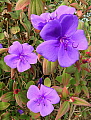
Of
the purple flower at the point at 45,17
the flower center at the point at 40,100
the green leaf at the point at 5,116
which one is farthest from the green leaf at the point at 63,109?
the green leaf at the point at 5,116

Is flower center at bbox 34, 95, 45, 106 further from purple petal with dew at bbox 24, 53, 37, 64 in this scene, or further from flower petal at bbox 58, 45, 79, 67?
flower petal at bbox 58, 45, 79, 67

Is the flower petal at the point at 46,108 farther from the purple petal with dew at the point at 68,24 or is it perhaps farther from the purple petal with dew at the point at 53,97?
the purple petal with dew at the point at 68,24

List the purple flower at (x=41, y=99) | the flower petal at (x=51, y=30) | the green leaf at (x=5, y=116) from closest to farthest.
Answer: the flower petal at (x=51, y=30)
the purple flower at (x=41, y=99)
the green leaf at (x=5, y=116)

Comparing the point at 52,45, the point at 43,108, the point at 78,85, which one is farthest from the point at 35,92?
the point at 52,45

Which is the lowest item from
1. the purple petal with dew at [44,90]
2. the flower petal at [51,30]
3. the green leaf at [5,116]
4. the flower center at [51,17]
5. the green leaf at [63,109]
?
the green leaf at [5,116]

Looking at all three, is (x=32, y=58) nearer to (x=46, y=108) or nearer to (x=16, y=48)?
(x=16, y=48)

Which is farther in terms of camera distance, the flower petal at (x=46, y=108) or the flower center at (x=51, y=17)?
the flower petal at (x=46, y=108)

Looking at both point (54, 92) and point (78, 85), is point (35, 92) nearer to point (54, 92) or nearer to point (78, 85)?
point (54, 92)
